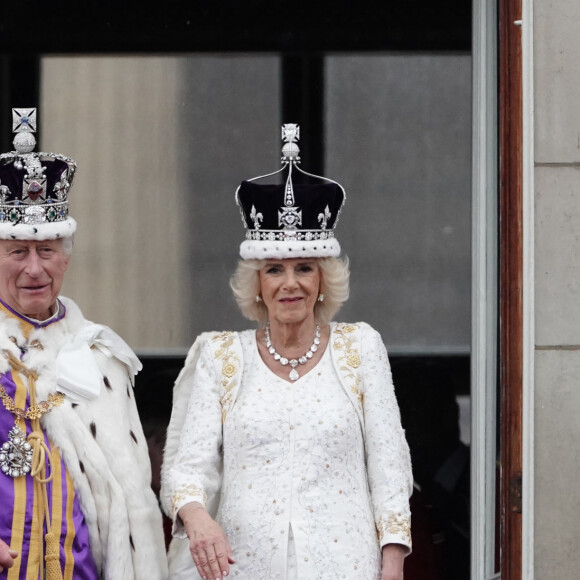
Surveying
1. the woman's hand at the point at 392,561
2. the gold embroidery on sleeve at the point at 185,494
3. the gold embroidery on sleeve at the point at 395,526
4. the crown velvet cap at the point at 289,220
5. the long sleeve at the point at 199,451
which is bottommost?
the woman's hand at the point at 392,561

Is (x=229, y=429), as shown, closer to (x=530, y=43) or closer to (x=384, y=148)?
(x=530, y=43)

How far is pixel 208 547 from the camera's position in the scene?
12.7ft

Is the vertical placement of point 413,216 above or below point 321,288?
above

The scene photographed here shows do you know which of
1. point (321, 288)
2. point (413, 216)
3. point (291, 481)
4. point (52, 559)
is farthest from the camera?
point (413, 216)

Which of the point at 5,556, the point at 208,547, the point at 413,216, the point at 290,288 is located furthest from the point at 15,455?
the point at 413,216

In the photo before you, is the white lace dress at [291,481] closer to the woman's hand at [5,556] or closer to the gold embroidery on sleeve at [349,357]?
the gold embroidery on sleeve at [349,357]

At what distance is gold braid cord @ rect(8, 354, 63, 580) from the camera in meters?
3.93

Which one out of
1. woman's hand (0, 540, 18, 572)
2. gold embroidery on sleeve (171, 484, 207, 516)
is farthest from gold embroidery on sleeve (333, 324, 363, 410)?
woman's hand (0, 540, 18, 572)

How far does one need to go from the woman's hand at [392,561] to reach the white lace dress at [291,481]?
5 centimetres

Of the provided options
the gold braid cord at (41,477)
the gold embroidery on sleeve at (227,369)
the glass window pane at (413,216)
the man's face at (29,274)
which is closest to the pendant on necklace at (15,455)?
the gold braid cord at (41,477)

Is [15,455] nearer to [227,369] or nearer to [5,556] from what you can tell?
[5,556]

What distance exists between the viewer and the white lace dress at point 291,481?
4.00 m

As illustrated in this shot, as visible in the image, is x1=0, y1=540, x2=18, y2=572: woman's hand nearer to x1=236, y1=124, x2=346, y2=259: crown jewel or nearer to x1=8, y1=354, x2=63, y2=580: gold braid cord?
x1=8, y1=354, x2=63, y2=580: gold braid cord

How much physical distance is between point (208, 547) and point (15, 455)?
1.93ft
